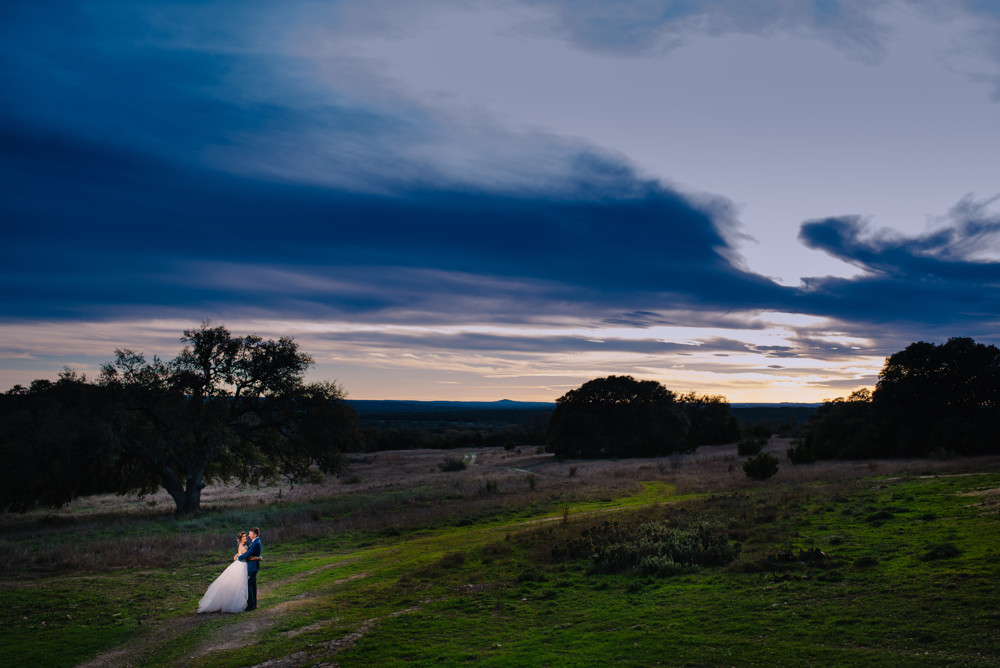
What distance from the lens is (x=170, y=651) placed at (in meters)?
11.7

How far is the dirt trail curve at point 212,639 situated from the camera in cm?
1104

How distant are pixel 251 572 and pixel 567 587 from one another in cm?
812

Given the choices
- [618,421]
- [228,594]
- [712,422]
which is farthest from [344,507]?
[712,422]

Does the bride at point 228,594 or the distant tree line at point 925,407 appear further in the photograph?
the distant tree line at point 925,407

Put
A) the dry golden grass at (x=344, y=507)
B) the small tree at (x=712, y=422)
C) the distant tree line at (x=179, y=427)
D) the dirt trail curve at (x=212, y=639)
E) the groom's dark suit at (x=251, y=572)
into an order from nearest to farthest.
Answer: the dirt trail curve at (x=212, y=639) < the groom's dark suit at (x=251, y=572) < the dry golden grass at (x=344, y=507) < the distant tree line at (x=179, y=427) < the small tree at (x=712, y=422)

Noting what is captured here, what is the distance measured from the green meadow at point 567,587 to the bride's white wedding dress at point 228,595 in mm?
463

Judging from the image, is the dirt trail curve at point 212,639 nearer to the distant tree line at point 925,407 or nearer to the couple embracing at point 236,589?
the couple embracing at point 236,589

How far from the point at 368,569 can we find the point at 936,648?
1527 centimetres

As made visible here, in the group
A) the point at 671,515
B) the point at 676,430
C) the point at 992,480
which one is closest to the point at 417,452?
the point at 676,430

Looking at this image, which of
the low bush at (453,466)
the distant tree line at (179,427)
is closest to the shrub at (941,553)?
the distant tree line at (179,427)

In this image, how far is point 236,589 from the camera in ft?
47.8

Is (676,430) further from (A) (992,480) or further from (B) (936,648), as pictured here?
(B) (936,648)

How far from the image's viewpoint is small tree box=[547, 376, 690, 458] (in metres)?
73.8

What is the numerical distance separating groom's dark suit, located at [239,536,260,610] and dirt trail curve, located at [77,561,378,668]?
0.29 m
